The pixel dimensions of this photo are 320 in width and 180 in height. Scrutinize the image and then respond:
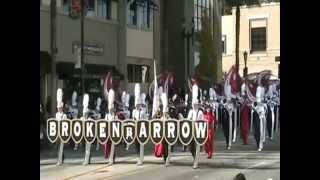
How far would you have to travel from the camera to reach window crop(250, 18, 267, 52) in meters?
3.07

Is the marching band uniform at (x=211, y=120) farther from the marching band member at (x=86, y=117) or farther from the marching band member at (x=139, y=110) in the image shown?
the marching band member at (x=86, y=117)

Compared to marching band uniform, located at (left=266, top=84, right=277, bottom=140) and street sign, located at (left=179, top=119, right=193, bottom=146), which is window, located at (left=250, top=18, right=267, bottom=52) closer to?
marching band uniform, located at (left=266, top=84, right=277, bottom=140)

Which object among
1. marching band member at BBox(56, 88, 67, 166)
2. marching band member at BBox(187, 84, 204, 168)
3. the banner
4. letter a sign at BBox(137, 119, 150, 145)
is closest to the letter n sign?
the banner

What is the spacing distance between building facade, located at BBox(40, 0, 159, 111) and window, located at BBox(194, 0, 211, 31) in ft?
0.64

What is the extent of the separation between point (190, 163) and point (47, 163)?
26.7 inches

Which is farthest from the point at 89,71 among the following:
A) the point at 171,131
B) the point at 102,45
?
the point at 171,131

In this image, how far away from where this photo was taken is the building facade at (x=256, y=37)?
3.02m

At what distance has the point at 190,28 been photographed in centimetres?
313

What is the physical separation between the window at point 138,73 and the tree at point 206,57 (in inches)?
9.3

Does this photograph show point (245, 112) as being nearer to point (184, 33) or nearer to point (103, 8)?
point (184, 33)

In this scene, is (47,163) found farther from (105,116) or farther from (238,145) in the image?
(238,145)

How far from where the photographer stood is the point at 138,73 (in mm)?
3152

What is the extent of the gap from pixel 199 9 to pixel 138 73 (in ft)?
1.35
